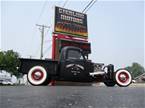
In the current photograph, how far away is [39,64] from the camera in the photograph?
1160 centimetres

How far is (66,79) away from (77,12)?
16159 millimetres

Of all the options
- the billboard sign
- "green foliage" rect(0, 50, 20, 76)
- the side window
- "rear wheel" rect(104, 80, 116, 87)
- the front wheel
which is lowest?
"rear wheel" rect(104, 80, 116, 87)

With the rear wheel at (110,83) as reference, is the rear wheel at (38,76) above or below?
above

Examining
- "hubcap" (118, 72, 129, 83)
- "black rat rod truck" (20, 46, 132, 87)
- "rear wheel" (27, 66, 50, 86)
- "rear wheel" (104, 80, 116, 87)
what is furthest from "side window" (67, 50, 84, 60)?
"hubcap" (118, 72, 129, 83)

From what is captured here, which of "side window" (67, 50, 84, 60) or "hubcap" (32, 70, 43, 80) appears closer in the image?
"hubcap" (32, 70, 43, 80)

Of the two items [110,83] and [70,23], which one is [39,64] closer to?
[110,83]

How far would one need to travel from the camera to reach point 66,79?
37.6 feet

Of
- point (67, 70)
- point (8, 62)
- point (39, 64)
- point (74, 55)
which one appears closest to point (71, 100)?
point (67, 70)

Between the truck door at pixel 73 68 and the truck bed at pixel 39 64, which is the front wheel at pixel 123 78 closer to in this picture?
the truck door at pixel 73 68

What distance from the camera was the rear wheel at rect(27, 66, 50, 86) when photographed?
1145 centimetres

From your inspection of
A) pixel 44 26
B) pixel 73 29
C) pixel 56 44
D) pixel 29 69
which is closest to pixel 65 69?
pixel 29 69

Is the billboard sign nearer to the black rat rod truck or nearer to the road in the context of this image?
the black rat rod truck

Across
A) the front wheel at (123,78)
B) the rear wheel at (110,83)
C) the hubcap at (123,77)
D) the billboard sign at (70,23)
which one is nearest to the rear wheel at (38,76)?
the rear wheel at (110,83)

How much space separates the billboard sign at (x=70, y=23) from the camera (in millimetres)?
24781
